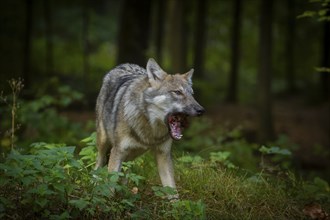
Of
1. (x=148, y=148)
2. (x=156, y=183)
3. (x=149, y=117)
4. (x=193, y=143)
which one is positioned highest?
(x=149, y=117)

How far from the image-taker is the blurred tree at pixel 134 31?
15.3 meters

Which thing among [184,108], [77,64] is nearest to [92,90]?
[77,64]

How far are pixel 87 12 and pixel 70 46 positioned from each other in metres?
6.84

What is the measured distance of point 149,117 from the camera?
251 inches

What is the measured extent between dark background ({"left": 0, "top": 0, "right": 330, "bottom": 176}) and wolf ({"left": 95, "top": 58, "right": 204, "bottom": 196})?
9.90 feet

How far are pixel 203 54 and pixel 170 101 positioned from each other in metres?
20.5

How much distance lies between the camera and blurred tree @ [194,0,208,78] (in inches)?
892

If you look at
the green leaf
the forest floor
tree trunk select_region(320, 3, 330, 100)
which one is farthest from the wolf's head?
tree trunk select_region(320, 3, 330, 100)

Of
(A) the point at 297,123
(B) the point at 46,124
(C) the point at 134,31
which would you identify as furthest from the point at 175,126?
(A) the point at 297,123

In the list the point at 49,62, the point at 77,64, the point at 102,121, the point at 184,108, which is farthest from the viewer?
the point at 77,64

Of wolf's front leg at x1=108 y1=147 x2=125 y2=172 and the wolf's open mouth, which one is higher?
the wolf's open mouth

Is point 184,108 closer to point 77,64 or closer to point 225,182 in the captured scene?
point 225,182

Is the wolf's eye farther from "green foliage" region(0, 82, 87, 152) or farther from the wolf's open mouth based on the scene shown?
"green foliage" region(0, 82, 87, 152)

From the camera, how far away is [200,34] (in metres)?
23.8
